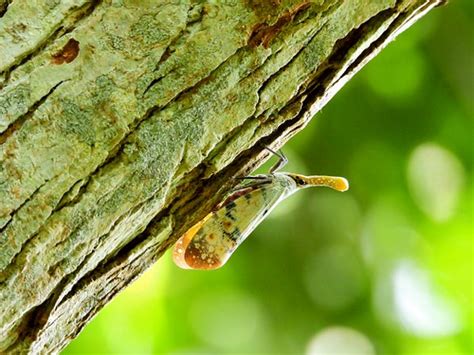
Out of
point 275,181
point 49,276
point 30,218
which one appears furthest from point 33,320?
point 275,181

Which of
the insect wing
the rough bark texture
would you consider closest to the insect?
the insect wing

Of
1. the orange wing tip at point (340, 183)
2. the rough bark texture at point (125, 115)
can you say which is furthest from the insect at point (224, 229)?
the rough bark texture at point (125, 115)

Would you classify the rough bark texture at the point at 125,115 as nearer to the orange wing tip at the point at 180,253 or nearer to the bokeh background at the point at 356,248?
the orange wing tip at the point at 180,253

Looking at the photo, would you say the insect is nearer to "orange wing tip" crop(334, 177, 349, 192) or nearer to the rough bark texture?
"orange wing tip" crop(334, 177, 349, 192)

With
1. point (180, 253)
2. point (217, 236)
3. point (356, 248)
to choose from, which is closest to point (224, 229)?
point (217, 236)

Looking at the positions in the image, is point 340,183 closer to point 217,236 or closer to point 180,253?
point 217,236

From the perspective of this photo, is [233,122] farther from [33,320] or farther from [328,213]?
[328,213]
